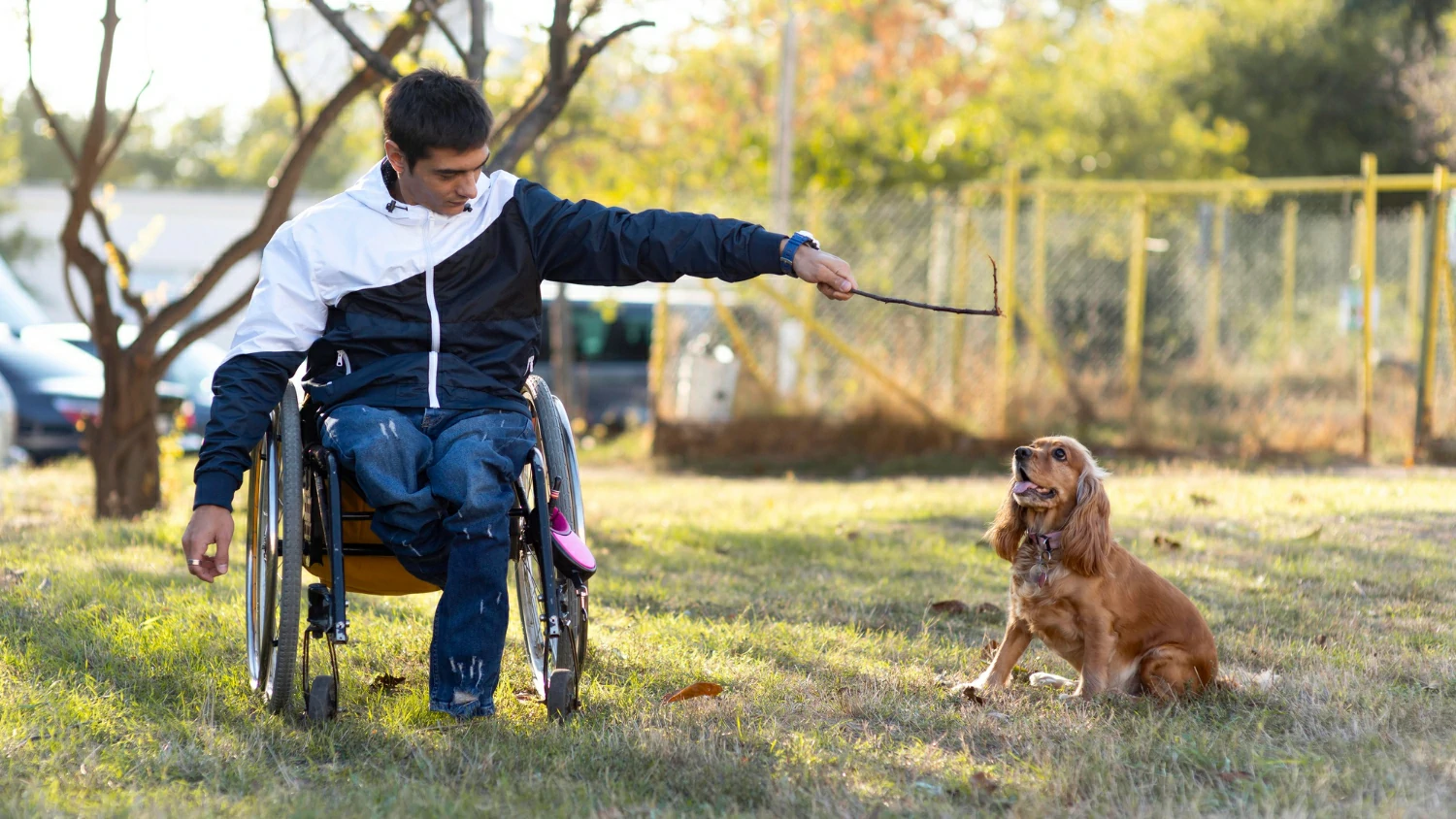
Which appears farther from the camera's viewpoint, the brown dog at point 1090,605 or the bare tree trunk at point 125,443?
the bare tree trunk at point 125,443

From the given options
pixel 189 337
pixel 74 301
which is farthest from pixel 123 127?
pixel 189 337

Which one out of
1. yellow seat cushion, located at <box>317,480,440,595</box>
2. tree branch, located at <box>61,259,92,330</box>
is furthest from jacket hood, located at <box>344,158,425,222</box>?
tree branch, located at <box>61,259,92,330</box>

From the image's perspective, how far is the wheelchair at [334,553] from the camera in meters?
3.28

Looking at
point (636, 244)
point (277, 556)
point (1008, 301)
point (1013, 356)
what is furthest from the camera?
point (1013, 356)

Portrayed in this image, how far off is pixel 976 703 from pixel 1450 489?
5251 millimetres

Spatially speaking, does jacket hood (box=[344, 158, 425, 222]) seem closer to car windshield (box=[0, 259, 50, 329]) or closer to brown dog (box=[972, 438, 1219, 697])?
brown dog (box=[972, 438, 1219, 697])

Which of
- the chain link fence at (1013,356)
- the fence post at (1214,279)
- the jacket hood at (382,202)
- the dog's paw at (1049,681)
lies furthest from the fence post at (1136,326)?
the jacket hood at (382,202)

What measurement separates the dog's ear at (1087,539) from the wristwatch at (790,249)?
1.15 meters

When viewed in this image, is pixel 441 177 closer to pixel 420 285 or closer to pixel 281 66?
pixel 420 285

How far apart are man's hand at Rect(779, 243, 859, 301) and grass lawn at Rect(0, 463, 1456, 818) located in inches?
41.5

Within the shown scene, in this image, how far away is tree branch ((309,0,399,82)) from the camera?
21.0 feet

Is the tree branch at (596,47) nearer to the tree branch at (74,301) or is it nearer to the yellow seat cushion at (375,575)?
the tree branch at (74,301)

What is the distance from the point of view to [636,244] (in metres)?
3.70

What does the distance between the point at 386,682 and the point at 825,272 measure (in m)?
1.66
